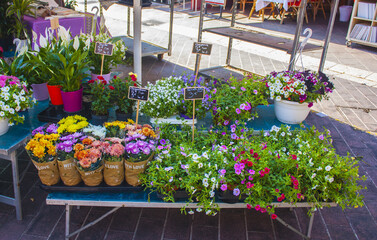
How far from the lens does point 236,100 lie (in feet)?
8.66

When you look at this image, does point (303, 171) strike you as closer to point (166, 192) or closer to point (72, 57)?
point (166, 192)

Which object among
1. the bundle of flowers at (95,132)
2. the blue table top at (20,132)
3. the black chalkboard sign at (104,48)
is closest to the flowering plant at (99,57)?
the black chalkboard sign at (104,48)

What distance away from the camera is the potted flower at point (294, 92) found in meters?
2.69

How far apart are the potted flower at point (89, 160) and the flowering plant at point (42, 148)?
16 centimetres

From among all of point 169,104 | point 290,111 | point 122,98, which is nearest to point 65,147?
point 122,98

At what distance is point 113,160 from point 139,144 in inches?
7.1

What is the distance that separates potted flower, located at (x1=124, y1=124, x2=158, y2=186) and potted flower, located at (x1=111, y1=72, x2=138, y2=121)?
537mm

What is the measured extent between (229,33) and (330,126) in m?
1.78

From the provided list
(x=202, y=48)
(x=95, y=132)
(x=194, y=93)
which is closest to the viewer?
(x=95, y=132)

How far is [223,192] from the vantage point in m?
2.02

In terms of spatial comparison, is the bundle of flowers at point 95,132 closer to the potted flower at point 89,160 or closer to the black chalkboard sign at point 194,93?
the potted flower at point 89,160

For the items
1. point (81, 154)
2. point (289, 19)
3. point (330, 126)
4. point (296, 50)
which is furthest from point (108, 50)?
point (289, 19)

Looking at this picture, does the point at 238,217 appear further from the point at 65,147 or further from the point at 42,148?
the point at 42,148

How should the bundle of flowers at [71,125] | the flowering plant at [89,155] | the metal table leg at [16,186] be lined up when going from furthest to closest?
the metal table leg at [16,186], the bundle of flowers at [71,125], the flowering plant at [89,155]
